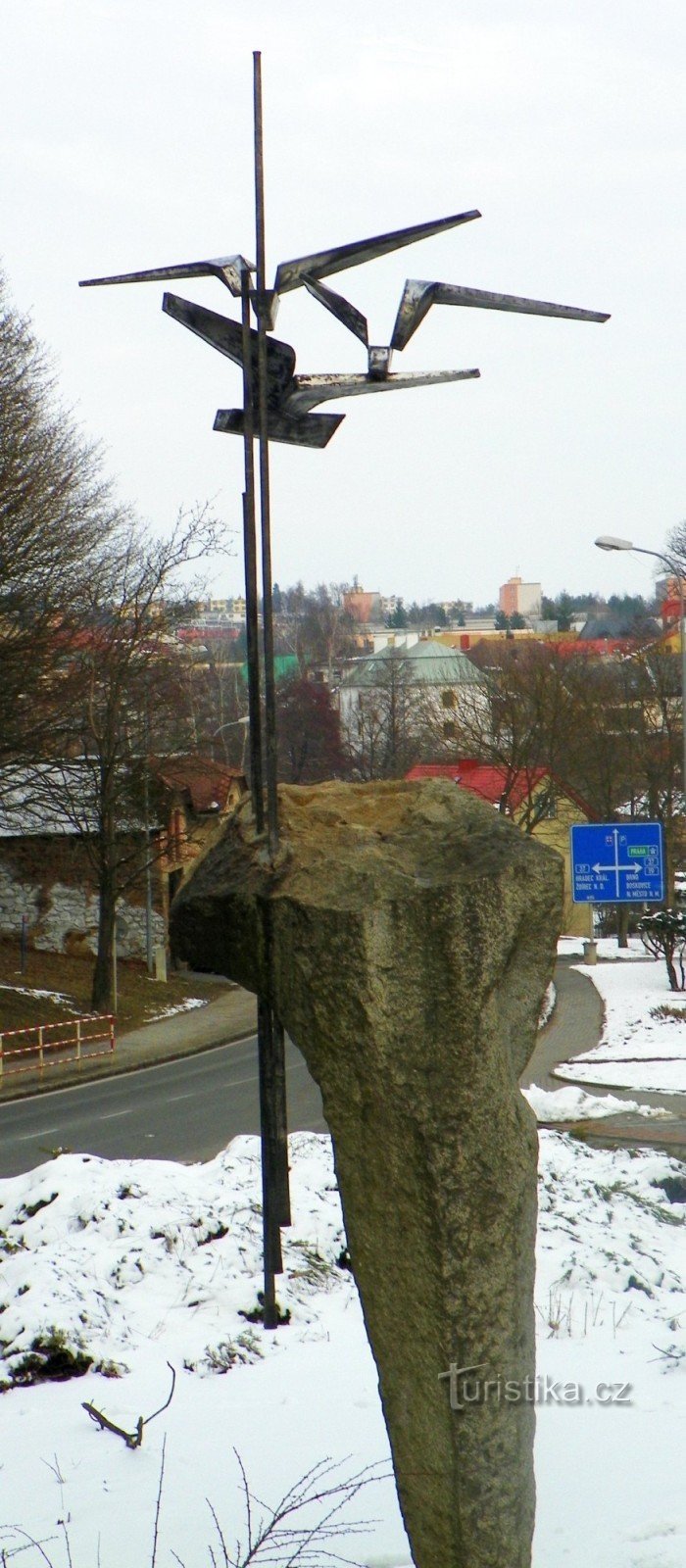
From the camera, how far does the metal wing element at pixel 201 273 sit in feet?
21.3

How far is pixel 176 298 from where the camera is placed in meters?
6.55

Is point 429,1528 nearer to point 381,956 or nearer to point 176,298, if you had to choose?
point 381,956

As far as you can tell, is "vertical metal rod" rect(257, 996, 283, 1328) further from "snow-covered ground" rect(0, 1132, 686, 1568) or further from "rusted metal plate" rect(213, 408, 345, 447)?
"rusted metal plate" rect(213, 408, 345, 447)

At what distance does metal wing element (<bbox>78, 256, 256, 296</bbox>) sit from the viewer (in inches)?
256

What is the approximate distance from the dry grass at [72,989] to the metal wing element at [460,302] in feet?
66.4

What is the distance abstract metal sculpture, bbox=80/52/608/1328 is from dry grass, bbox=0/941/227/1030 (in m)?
18.9

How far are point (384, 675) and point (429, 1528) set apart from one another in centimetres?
5310

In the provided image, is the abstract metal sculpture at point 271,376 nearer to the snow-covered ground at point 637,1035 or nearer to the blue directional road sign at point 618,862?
the snow-covered ground at point 637,1035

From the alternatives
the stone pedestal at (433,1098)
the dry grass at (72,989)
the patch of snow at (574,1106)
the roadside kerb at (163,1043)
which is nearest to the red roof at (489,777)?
the dry grass at (72,989)

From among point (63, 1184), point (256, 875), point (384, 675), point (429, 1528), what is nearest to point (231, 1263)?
point (63, 1184)

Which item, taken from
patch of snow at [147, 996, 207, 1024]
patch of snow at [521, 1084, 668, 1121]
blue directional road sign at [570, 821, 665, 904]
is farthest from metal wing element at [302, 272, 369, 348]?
patch of snow at [147, 996, 207, 1024]

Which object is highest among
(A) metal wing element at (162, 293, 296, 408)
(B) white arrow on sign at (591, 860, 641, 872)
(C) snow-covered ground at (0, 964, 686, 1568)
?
(A) metal wing element at (162, 293, 296, 408)

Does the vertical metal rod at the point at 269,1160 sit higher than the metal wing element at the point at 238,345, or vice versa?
the metal wing element at the point at 238,345

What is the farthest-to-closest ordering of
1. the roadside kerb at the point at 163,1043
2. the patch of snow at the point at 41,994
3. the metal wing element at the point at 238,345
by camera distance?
1. the patch of snow at the point at 41,994
2. the roadside kerb at the point at 163,1043
3. the metal wing element at the point at 238,345
